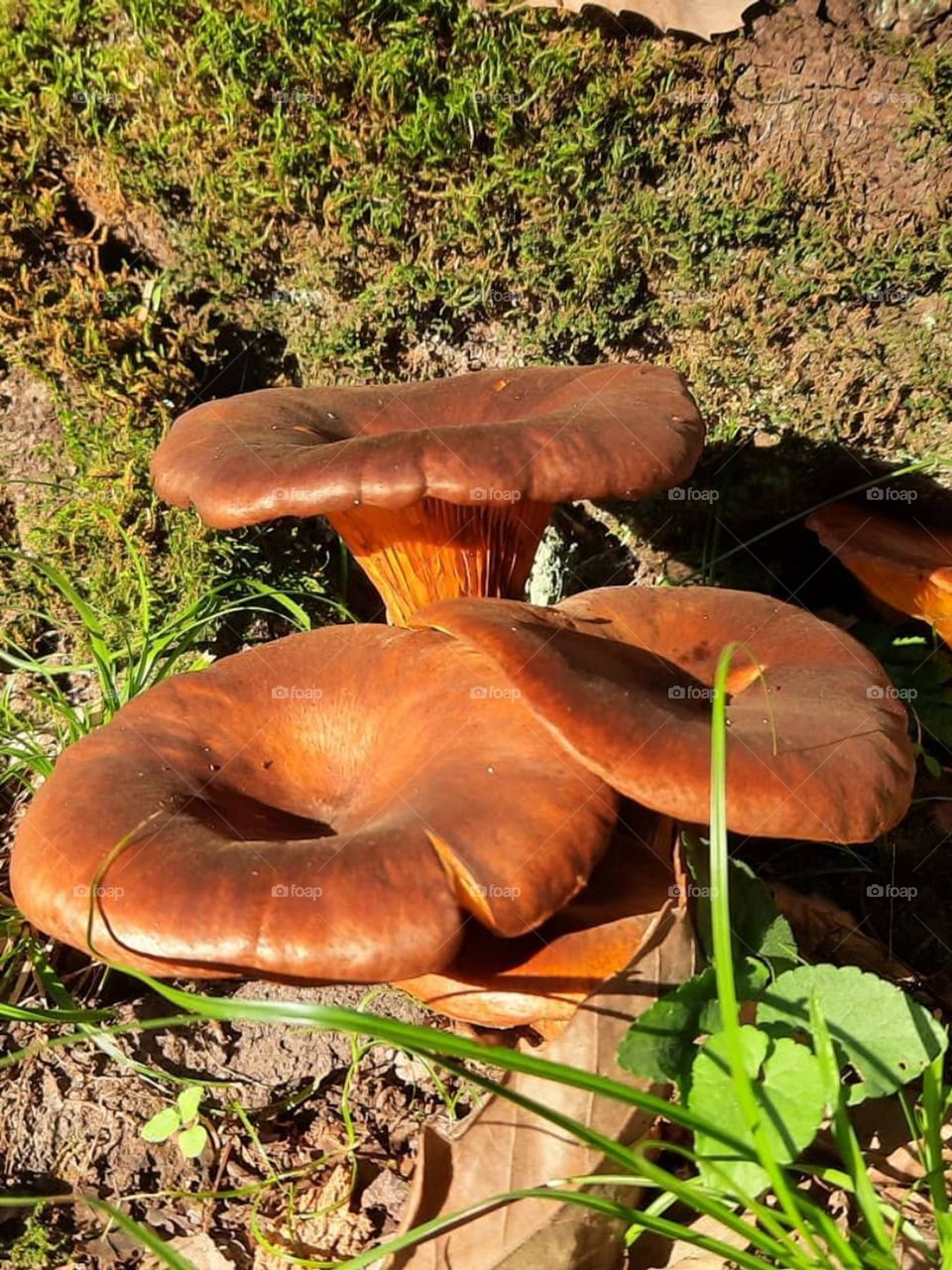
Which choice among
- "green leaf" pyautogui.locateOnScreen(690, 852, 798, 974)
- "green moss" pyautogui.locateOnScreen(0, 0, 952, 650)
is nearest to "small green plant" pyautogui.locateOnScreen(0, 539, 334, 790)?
"green moss" pyautogui.locateOnScreen(0, 0, 952, 650)

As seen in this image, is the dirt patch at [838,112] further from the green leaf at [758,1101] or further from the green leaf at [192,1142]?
the green leaf at [192,1142]

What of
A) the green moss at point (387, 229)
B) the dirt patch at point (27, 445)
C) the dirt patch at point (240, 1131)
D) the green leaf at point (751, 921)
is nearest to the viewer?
the green leaf at point (751, 921)

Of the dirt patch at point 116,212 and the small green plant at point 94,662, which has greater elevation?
the dirt patch at point 116,212

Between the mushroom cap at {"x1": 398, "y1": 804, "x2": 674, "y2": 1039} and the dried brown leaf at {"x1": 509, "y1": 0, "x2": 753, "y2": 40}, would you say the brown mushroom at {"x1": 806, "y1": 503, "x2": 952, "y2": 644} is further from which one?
the dried brown leaf at {"x1": 509, "y1": 0, "x2": 753, "y2": 40}

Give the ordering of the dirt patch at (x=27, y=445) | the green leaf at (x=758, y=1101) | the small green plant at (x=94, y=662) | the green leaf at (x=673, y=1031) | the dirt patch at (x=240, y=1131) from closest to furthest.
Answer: the green leaf at (x=758, y=1101) → the green leaf at (x=673, y=1031) → the dirt patch at (x=240, y=1131) → the small green plant at (x=94, y=662) → the dirt patch at (x=27, y=445)

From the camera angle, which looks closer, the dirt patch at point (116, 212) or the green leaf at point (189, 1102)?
the green leaf at point (189, 1102)

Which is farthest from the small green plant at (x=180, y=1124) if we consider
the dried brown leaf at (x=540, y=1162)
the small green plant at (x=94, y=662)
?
the small green plant at (x=94, y=662)

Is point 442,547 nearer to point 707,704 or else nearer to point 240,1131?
point 707,704
